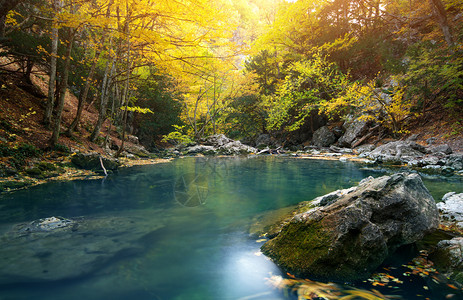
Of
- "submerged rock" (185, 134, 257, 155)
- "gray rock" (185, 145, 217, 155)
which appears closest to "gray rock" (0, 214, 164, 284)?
"gray rock" (185, 145, 217, 155)

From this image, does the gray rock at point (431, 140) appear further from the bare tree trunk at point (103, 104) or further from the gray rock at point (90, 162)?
the bare tree trunk at point (103, 104)

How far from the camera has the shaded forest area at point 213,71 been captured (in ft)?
22.2

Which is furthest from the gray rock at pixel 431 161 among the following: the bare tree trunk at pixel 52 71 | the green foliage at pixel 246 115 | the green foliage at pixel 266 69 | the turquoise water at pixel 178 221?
the green foliage at pixel 266 69

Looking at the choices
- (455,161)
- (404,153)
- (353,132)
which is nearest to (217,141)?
(353,132)

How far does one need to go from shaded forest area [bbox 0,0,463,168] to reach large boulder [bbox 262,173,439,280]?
13.9 feet

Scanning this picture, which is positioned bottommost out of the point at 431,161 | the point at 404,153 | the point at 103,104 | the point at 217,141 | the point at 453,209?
the point at 453,209

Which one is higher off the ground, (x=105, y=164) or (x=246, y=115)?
(x=246, y=115)

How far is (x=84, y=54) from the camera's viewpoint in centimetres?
1091

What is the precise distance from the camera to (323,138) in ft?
61.8

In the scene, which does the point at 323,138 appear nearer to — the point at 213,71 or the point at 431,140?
the point at 431,140

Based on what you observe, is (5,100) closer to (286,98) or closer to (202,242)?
(202,242)

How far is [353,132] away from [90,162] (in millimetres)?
16229

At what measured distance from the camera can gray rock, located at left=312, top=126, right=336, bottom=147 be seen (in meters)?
18.5

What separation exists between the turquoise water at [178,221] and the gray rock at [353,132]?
8.13 m
